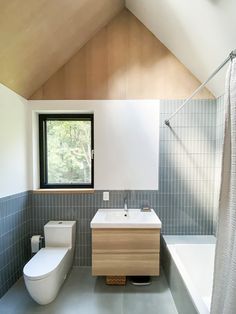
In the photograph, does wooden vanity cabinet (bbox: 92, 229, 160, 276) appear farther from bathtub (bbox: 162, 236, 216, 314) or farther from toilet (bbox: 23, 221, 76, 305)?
toilet (bbox: 23, 221, 76, 305)

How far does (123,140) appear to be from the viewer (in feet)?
8.77

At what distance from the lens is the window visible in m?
2.86

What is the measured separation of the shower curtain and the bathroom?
106cm

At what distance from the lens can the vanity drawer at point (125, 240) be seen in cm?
217

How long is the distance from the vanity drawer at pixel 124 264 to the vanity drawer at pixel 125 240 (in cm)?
5

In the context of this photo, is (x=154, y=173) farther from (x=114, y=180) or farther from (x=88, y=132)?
(x=88, y=132)

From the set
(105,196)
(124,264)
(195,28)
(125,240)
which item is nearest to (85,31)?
(195,28)

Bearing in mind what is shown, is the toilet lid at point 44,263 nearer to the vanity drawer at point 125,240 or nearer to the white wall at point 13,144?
the vanity drawer at point 125,240

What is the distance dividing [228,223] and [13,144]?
223cm

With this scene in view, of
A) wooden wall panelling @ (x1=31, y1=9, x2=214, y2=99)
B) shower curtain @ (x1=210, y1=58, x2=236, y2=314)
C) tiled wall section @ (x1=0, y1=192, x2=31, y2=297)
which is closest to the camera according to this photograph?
shower curtain @ (x1=210, y1=58, x2=236, y2=314)

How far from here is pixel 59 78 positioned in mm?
2682

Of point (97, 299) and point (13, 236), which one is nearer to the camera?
point (97, 299)

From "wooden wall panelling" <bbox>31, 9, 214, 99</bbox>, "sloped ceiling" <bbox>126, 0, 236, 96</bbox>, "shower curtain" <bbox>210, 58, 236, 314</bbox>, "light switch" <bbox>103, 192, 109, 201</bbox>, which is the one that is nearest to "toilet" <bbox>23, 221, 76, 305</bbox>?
"light switch" <bbox>103, 192, 109, 201</bbox>

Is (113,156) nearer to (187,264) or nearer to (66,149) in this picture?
(66,149)
